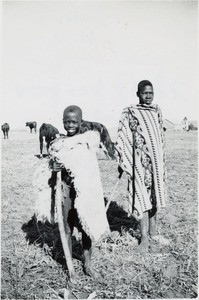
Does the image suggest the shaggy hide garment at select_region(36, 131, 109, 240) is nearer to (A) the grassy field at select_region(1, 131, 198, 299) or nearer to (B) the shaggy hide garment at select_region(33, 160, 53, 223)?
(B) the shaggy hide garment at select_region(33, 160, 53, 223)

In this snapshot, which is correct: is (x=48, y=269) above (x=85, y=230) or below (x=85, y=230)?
below

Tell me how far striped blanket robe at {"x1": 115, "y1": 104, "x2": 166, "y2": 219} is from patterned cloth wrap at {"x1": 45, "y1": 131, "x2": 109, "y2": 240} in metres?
0.81

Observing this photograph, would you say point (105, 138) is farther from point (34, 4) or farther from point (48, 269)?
point (48, 269)

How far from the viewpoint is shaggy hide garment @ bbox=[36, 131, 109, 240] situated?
2707 millimetres

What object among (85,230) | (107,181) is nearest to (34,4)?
(85,230)

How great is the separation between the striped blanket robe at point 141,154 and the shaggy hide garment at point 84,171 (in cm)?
80

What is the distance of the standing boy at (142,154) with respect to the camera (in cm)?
349

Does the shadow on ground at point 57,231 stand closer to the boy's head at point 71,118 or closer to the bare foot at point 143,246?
the bare foot at point 143,246

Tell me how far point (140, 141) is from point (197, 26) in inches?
65.8

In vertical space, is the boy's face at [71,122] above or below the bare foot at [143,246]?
above

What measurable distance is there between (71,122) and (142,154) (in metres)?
1.11

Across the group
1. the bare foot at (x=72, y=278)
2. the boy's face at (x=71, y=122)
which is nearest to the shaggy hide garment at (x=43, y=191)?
the boy's face at (x=71, y=122)

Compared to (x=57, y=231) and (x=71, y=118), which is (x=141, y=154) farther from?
(x=57, y=231)

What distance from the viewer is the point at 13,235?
3848 mm
